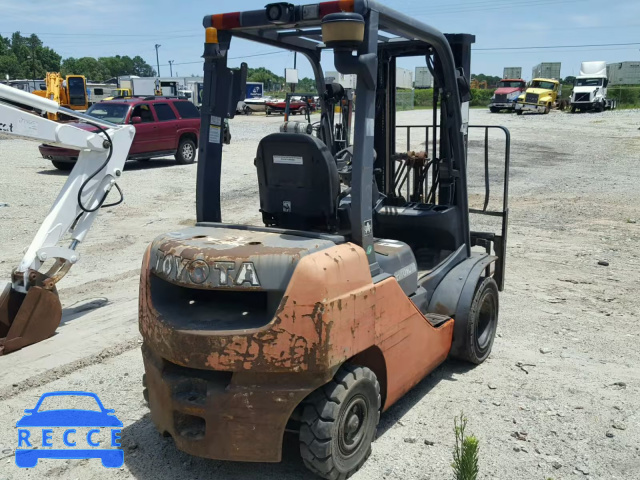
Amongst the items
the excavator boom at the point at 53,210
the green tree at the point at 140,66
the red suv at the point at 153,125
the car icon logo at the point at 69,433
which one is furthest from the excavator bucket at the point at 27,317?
the green tree at the point at 140,66

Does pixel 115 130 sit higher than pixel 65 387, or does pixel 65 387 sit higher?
pixel 115 130

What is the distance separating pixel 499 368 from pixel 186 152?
51.4 ft

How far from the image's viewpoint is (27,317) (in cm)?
→ 598

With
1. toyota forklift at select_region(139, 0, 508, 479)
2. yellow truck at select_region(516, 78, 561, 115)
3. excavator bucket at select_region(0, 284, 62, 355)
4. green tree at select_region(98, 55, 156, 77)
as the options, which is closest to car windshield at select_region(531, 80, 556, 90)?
yellow truck at select_region(516, 78, 561, 115)

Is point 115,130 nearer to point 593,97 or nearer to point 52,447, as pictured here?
point 52,447

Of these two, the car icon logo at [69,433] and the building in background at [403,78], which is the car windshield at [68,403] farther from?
the building in background at [403,78]

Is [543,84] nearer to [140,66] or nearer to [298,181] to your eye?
[298,181]

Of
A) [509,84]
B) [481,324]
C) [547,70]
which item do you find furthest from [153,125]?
[547,70]

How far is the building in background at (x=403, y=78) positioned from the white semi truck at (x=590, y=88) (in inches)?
1527

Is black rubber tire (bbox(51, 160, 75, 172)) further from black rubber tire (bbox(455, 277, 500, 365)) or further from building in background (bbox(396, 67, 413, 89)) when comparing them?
black rubber tire (bbox(455, 277, 500, 365))

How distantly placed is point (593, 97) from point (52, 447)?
1696 inches

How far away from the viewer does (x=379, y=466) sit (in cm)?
397

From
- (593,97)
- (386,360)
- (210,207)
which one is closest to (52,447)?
(210,207)

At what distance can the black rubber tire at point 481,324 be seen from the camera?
5082 mm
